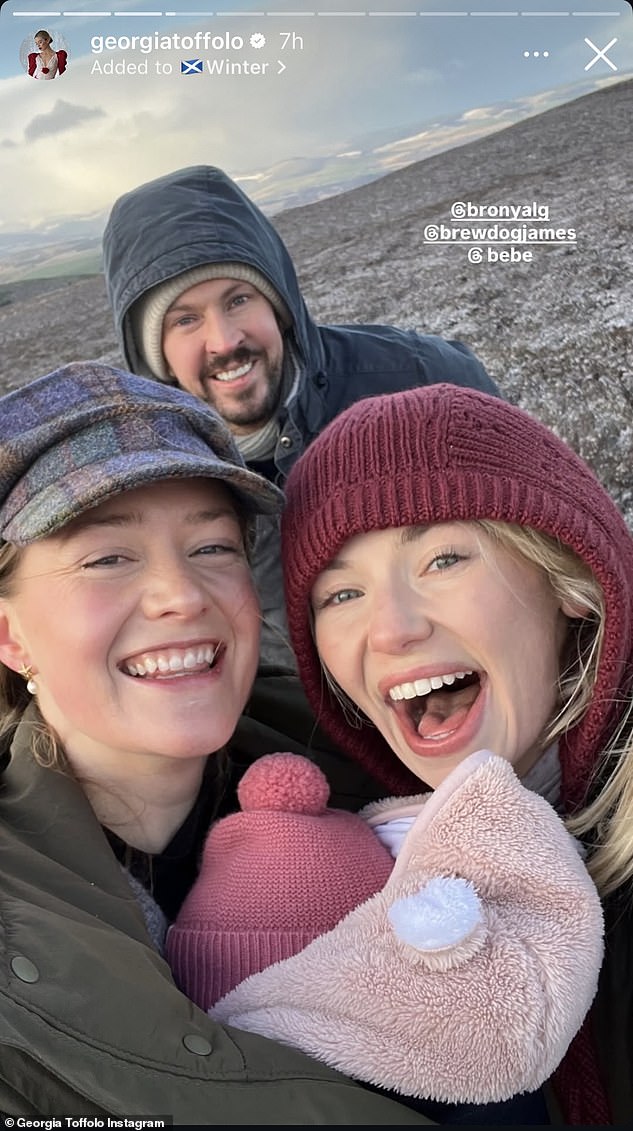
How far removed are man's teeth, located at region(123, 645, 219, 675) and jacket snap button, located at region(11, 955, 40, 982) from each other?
0.40m

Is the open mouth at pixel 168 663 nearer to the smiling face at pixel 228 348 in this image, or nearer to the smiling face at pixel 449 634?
the smiling face at pixel 449 634

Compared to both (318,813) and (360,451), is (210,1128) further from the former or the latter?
(360,451)

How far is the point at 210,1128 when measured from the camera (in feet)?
2.78

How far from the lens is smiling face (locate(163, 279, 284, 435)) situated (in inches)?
112

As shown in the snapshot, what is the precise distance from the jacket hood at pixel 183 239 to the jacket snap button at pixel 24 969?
2223mm

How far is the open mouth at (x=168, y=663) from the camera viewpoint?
122cm

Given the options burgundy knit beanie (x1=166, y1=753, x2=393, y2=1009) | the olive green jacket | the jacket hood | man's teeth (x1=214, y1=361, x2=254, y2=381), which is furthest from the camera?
man's teeth (x1=214, y1=361, x2=254, y2=381)

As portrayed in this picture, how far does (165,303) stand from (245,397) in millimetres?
370

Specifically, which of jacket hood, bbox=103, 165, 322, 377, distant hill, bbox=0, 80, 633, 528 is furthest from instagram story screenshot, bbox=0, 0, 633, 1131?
distant hill, bbox=0, 80, 633, 528

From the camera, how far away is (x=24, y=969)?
908 millimetres

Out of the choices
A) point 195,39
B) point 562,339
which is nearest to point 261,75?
point 195,39

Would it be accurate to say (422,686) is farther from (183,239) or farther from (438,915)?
(183,239)

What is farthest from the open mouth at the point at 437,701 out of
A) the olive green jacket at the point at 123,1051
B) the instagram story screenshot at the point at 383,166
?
the instagram story screenshot at the point at 383,166

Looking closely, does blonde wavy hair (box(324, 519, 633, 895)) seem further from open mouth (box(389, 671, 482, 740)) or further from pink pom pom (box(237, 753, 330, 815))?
pink pom pom (box(237, 753, 330, 815))
